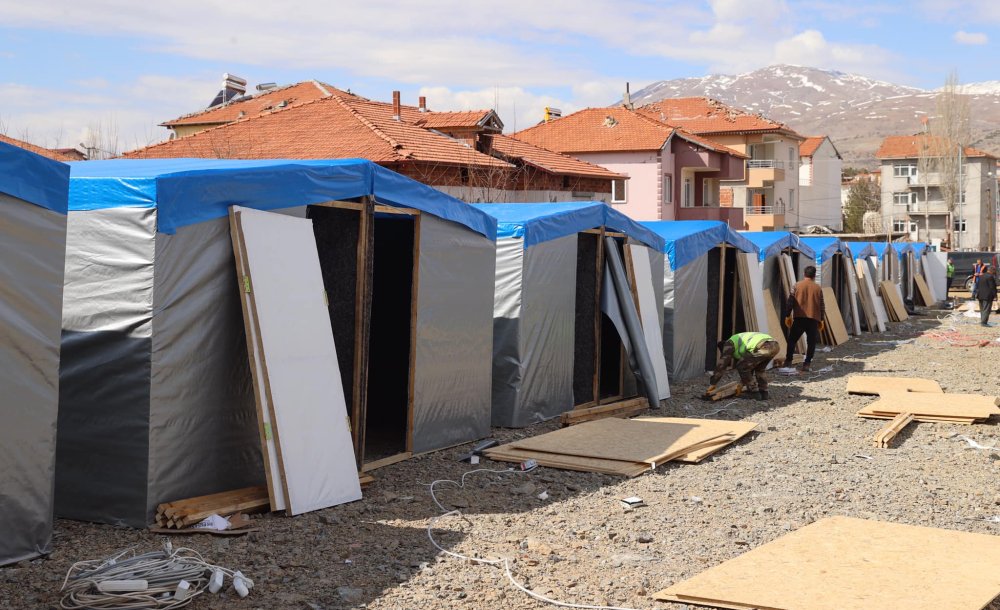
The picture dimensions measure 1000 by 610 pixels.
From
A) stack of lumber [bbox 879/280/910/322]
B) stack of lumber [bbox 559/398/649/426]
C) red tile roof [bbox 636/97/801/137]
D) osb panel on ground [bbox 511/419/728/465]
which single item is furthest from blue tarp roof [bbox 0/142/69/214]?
red tile roof [bbox 636/97/801/137]

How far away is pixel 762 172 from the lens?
60.0 meters

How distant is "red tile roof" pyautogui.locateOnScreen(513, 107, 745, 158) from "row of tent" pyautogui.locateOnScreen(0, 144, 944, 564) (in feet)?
115

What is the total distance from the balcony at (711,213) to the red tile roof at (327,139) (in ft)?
59.9

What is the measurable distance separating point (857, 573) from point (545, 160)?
113 feet

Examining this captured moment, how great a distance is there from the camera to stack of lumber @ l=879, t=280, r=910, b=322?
30438mm

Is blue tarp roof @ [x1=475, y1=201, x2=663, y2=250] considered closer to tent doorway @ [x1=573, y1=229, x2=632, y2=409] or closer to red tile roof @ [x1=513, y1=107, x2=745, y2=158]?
tent doorway @ [x1=573, y1=229, x2=632, y2=409]

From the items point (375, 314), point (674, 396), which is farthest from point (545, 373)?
point (674, 396)

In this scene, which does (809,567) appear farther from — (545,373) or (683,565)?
(545,373)

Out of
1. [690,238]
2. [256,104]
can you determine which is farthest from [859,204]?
[690,238]

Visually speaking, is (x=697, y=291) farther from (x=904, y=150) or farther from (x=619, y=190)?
(x=904, y=150)

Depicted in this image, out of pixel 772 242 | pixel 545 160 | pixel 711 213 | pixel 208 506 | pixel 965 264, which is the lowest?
pixel 965 264

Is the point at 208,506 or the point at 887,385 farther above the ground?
the point at 208,506

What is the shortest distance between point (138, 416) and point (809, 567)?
4.12 m

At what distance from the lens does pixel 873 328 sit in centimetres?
2669
